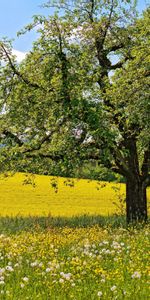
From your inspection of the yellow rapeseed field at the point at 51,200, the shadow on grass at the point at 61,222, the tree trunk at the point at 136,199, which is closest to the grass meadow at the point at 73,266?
the shadow on grass at the point at 61,222

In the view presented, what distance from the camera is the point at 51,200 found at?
1334 inches

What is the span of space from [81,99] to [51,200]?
16.2 meters

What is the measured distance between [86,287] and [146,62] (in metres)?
10.8

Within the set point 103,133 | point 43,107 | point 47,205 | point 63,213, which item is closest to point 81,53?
point 43,107

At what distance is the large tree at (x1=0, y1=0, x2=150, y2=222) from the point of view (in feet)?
59.9

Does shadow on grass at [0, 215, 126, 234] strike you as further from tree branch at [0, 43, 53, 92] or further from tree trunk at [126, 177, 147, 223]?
tree branch at [0, 43, 53, 92]

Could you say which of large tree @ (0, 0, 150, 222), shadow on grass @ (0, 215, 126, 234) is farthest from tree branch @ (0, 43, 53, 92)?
shadow on grass @ (0, 215, 126, 234)

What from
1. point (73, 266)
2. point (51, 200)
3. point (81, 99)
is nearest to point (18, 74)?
point (81, 99)

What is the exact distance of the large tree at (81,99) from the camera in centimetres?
1825

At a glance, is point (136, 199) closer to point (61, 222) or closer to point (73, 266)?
point (61, 222)

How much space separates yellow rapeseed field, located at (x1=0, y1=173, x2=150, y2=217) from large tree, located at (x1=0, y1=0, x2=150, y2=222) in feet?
14.0

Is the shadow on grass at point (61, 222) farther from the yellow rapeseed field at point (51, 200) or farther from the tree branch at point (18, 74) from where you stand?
the tree branch at point (18, 74)

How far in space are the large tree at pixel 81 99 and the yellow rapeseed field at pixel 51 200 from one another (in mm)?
4266

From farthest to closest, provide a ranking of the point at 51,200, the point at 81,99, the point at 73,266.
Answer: the point at 51,200 → the point at 81,99 → the point at 73,266
